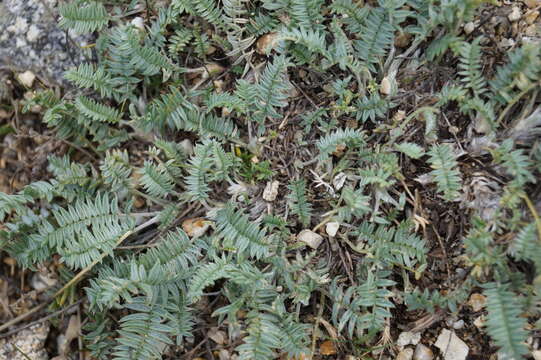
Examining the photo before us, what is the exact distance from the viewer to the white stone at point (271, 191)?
8.04 ft

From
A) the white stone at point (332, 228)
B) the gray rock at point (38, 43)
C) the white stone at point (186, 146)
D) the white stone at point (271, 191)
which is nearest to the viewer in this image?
the white stone at point (332, 228)

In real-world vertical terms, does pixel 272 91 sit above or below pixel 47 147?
above

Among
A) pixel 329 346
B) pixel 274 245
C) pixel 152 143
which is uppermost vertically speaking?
pixel 152 143

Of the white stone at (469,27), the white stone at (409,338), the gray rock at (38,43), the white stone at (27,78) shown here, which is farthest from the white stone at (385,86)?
the white stone at (27,78)

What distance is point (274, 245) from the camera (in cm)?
234

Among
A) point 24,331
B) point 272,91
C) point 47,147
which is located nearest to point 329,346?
point 272,91

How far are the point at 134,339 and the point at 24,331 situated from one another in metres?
0.78

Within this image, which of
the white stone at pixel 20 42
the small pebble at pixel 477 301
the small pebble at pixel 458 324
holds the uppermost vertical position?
the white stone at pixel 20 42

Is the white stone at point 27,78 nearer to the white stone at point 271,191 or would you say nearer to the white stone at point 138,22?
the white stone at point 138,22

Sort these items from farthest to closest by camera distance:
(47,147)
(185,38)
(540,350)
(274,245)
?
(47,147) < (185,38) < (274,245) < (540,350)

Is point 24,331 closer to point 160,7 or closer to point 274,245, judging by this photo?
point 274,245

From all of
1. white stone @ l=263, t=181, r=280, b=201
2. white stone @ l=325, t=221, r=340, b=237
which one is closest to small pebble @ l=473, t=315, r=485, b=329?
white stone @ l=325, t=221, r=340, b=237

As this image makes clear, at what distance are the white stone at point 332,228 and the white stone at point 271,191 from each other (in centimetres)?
30

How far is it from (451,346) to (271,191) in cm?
106
